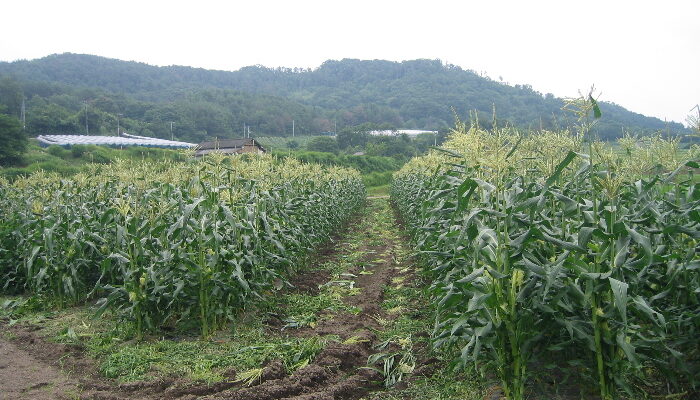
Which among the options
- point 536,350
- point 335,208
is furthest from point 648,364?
point 335,208

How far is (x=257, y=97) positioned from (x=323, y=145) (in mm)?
37230

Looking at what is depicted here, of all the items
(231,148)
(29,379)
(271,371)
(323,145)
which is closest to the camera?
(271,371)

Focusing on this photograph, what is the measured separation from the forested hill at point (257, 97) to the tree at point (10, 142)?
29.2 metres

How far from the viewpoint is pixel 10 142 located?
30297mm

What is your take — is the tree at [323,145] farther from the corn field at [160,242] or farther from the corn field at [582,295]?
the corn field at [582,295]

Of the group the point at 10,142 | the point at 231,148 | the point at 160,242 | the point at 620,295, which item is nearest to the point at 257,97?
the point at 231,148

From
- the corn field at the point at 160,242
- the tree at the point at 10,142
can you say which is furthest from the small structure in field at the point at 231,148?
the tree at the point at 10,142

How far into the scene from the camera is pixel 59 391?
4578 mm

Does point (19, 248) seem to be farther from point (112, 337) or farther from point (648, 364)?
point (648, 364)

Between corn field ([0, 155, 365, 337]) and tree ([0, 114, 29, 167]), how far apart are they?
23.6 m

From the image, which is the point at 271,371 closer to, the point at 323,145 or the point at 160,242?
the point at 160,242

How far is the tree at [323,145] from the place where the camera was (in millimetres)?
62569

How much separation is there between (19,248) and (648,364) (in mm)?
9538

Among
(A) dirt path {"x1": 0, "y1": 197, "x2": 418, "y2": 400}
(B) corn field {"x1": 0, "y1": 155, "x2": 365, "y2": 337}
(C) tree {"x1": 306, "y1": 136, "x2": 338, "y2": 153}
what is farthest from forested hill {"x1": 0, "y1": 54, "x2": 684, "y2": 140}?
(A) dirt path {"x1": 0, "y1": 197, "x2": 418, "y2": 400}
